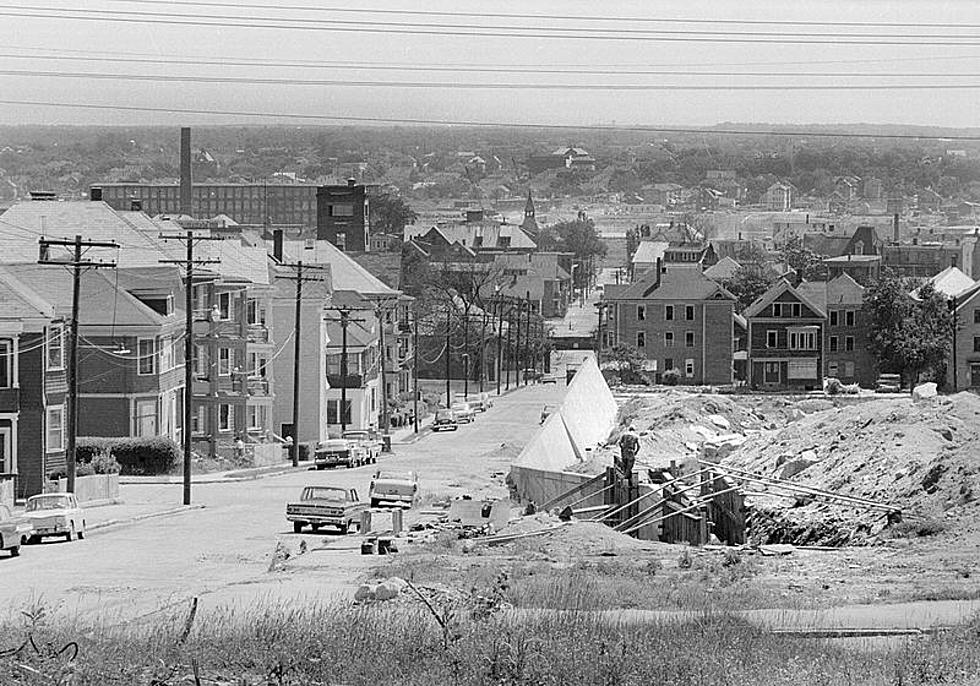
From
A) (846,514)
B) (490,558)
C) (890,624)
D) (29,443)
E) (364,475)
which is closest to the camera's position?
(890,624)

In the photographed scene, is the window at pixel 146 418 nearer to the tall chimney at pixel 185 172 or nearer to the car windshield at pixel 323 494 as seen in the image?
the car windshield at pixel 323 494

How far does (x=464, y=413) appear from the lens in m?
91.2

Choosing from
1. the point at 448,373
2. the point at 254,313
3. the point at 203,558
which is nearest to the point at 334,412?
the point at 254,313

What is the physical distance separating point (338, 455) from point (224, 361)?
856cm

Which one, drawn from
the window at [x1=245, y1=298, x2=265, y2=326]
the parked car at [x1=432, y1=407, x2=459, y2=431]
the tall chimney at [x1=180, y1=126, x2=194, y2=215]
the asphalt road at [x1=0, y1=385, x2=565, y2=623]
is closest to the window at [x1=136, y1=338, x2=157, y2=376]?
the asphalt road at [x1=0, y1=385, x2=565, y2=623]

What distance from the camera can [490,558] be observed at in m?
29.6

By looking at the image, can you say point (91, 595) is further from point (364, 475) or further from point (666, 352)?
point (666, 352)

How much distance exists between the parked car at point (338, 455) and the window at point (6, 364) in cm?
2046

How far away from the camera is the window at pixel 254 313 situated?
76.5 metres

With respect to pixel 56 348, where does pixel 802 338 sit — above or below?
above

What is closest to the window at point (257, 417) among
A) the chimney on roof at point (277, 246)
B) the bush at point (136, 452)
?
the bush at point (136, 452)

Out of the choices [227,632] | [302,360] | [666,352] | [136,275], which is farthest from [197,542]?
[666,352]

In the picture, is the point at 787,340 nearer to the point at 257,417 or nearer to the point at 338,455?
the point at 257,417

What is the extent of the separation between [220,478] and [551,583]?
123 ft
